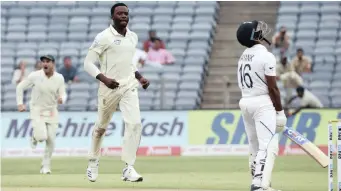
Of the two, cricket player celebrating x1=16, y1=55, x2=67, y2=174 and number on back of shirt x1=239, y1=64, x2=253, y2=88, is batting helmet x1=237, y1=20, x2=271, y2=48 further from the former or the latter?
cricket player celebrating x1=16, y1=55, x2=67, y2=174

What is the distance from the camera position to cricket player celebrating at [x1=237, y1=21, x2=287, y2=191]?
1277 centimetres

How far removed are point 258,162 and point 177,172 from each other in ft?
19.5

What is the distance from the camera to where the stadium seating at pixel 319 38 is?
2759cm

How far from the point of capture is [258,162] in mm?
12805

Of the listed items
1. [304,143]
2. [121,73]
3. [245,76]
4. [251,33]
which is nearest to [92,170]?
[121,73]

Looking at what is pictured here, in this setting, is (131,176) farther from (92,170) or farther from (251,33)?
(251,33)

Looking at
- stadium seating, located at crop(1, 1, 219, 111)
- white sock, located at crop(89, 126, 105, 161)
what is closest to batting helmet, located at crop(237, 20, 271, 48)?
white sock, located at crop(89, 126, 105, 161)

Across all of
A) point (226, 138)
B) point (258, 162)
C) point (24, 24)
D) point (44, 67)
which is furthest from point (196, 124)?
point (258, 162)

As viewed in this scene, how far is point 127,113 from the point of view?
48.0 feet

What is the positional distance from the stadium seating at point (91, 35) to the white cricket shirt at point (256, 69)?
47.8 feet

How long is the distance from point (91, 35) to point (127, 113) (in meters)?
17.2

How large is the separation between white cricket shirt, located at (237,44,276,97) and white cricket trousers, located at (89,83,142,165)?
217 cm

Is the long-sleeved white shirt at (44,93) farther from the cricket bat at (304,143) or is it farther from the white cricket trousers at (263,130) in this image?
the white cricket trousers at (263,130)

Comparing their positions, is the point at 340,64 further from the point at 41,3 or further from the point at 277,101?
the point at 277,101
